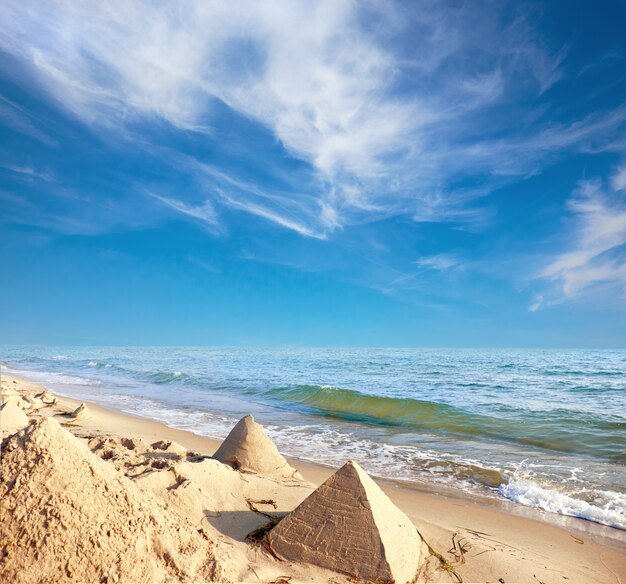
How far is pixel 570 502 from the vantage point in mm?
6344

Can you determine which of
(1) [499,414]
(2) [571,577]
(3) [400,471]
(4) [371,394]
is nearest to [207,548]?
(2) [571,577]

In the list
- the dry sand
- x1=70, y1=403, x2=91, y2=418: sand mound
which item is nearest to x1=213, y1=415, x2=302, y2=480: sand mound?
the dry sand

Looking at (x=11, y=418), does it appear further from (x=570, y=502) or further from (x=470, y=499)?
(x=570, y=502)

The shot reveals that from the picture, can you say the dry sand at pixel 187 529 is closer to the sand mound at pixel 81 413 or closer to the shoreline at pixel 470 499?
the shoreline at pixel 470 499

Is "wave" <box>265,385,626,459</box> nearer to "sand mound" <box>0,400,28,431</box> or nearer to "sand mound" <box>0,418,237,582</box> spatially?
"sand mound" <box>0,400,28,431</box>

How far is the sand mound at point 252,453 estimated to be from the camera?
6.17 meters

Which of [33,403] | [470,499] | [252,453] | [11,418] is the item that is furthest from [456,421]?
[33,403]

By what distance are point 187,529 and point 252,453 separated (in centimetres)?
281

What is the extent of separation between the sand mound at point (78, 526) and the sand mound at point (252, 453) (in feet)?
9.06

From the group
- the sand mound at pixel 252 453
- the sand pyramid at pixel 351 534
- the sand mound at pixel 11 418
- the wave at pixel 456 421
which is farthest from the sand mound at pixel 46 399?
the sand pyramid at pixel 351 534

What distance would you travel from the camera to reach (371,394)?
59.3ft

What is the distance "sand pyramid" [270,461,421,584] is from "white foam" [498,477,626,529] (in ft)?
11.2

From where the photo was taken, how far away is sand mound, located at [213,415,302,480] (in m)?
6.17

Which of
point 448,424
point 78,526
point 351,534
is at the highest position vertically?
point 448,424
